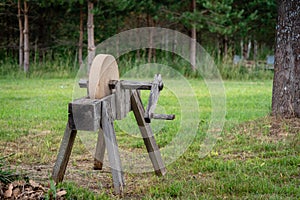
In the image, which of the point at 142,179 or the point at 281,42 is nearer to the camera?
the point at 142,179

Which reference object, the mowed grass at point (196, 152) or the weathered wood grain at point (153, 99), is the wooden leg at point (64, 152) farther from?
the weathered wood grain at point (153, 99)

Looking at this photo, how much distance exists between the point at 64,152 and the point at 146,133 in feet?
2.93

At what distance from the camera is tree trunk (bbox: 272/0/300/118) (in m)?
5.93

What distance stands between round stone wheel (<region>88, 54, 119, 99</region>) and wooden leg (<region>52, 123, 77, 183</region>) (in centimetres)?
33

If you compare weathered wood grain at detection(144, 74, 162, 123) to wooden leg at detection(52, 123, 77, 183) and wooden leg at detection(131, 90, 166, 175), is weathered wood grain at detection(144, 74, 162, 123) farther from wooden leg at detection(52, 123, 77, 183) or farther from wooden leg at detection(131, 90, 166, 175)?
wooden leg at detection(52, 123, 77, 183)

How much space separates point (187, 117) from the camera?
6.99 m

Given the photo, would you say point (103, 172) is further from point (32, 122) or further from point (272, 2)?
point (272, 2)

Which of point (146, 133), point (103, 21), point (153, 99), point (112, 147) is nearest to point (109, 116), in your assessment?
point (112, 147)

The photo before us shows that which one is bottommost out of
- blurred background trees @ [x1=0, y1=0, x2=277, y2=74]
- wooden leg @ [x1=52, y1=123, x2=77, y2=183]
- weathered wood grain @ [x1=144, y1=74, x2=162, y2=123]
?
wooden leg @ [x1=52, y1=123, x2=77, y2=183]

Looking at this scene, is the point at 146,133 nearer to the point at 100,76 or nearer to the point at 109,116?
the point at 109,116

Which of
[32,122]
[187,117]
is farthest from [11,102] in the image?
[187,117]

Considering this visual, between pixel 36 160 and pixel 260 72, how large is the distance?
11820mm

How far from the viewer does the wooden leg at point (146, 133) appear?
4.11 meters

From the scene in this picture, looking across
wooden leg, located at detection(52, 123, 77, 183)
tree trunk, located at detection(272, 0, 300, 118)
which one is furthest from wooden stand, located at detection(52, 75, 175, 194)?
tree trunk, located at detection(272, 0, 300, 118)
